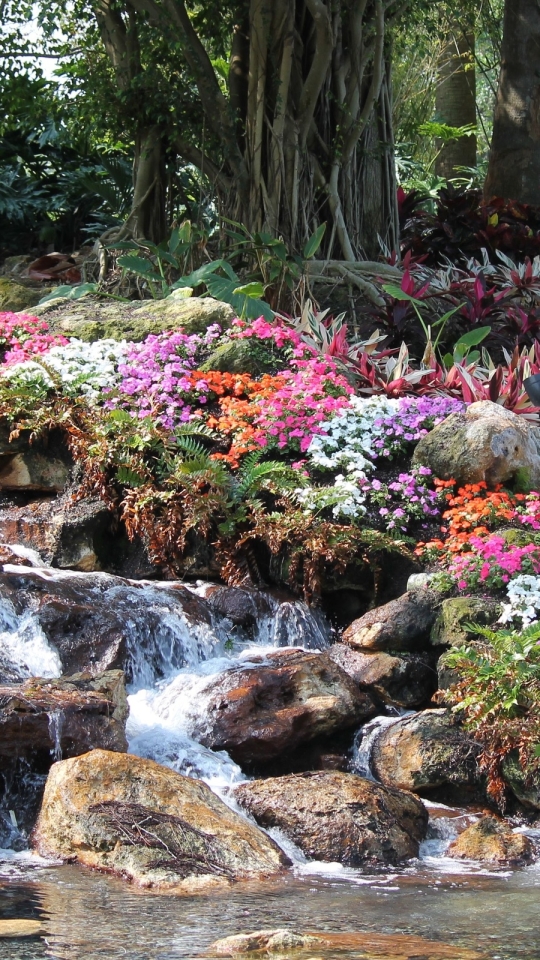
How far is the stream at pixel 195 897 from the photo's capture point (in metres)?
3.41

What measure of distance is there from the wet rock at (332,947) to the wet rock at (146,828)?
0.88 m

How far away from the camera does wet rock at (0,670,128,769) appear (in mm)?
4949

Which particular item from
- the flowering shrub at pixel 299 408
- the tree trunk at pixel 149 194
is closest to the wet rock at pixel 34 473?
the flowering shrub at pixel 299 408

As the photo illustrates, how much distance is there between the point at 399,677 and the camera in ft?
20.5

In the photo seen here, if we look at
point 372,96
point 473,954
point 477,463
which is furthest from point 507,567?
point 372,96

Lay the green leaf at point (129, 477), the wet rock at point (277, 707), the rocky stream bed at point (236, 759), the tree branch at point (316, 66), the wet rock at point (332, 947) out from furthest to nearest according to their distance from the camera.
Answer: the tree branch at point (316, 66) < the green leaf at point (129, 477) < the wet rock at point (277, 707) < the rocky stream bed at point (236, 759) < the wet rock at point (332, 947)

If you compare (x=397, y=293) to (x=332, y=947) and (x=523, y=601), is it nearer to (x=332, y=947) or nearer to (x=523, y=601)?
(x=523, y=601)

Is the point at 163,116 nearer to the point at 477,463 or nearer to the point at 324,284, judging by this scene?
the point at 324,284

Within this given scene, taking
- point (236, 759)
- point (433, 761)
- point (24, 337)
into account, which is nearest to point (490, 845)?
point (433, 761)

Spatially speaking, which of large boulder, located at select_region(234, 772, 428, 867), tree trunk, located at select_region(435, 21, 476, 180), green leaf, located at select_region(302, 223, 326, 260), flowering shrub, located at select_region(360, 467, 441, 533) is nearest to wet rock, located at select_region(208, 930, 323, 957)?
large boulder, located at select_region(234, 772, 428, 867)

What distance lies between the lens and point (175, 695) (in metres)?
6.06

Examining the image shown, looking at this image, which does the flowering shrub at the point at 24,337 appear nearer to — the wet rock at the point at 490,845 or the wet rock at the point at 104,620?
the wet rock at the point at 104,620

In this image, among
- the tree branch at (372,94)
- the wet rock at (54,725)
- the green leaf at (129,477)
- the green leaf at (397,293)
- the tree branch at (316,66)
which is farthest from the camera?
the tree branch at (372,94)

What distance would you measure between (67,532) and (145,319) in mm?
2552
